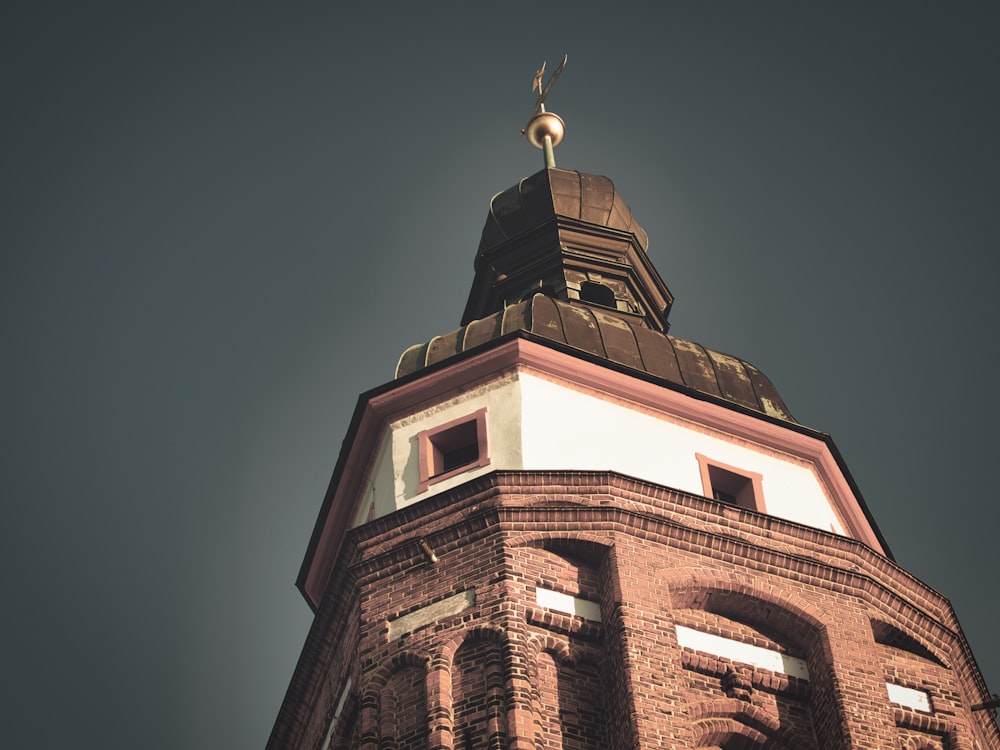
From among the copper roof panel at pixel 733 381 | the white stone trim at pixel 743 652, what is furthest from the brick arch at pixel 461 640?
the copper roof panel at pixel 733 381

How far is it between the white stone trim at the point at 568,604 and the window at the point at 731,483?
3.34 meters

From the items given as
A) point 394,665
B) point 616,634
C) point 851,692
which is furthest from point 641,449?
point 394,665

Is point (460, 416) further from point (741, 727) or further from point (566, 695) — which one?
point (741, 727)

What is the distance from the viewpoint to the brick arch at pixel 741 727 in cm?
2244

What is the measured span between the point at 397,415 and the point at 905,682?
7161 mm

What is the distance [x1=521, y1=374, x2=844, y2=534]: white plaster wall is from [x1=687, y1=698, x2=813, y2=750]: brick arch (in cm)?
339

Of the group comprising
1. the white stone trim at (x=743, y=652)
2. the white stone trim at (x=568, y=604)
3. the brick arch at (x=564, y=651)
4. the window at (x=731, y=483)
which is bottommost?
the brick arch at (x=564, y=651)

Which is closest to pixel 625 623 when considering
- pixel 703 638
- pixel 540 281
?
pixel 703 638

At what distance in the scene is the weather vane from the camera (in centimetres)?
3662

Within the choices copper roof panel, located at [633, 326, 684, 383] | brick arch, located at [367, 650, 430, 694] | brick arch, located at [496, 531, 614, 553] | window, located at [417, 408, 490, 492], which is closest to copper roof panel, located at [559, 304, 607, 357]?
copper roof panel, located at [633, 326, 684, 383]

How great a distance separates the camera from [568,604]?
23.2 meters

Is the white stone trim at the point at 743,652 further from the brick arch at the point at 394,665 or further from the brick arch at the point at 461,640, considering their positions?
the brick arch at the point at 394,665

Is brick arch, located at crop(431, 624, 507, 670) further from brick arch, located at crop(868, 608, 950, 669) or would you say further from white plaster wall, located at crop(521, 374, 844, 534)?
brick arch, located at crop(868, 608, 950, 669)

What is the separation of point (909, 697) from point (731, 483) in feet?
12.1
